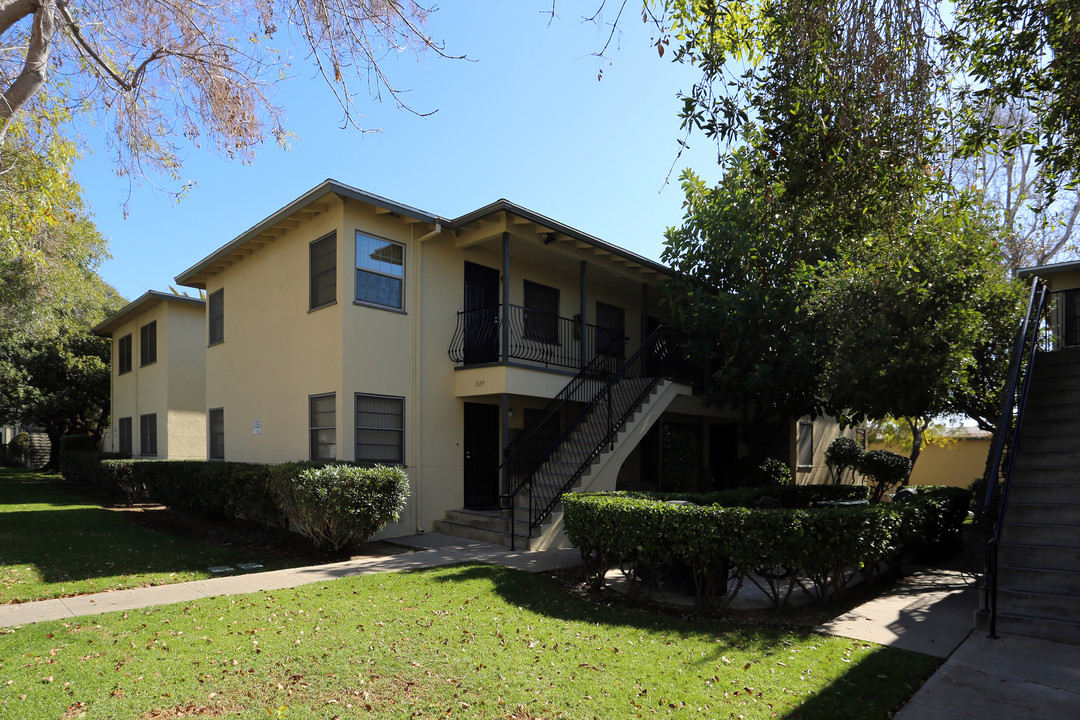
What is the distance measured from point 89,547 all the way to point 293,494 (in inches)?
137

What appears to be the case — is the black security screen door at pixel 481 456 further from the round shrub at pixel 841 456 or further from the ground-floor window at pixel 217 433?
the round shrub at pixel 841 456

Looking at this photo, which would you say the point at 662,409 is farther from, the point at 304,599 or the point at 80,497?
the point at 80,497

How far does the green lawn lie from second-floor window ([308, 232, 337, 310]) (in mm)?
4592

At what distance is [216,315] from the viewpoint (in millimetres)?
16141

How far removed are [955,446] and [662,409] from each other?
17.3 meters

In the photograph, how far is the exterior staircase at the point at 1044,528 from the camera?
597cm

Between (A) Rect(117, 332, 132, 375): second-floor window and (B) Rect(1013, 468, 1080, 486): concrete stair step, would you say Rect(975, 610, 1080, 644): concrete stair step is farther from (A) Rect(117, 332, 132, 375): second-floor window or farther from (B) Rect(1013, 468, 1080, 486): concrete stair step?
(A) Rect(117, 332, 132, 375): second-floor window

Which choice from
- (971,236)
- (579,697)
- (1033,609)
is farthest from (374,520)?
(971,236)

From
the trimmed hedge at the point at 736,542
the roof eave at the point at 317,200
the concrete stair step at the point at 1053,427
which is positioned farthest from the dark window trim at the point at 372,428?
the concrete stair step at the point at 1053,427

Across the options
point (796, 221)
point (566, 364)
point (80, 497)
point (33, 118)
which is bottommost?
point (80, 497)

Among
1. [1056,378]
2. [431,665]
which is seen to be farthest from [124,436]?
[1056,378]

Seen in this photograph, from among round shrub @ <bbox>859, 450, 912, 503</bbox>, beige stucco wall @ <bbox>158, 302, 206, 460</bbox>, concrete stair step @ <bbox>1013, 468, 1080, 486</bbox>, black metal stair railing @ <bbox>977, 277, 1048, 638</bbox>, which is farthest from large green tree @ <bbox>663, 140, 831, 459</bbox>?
beige stucco wall @ <bbox>158, 302, 206, 460</bbox>

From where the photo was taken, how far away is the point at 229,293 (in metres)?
15.5

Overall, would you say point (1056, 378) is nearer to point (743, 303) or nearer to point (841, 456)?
point (743, 303)
